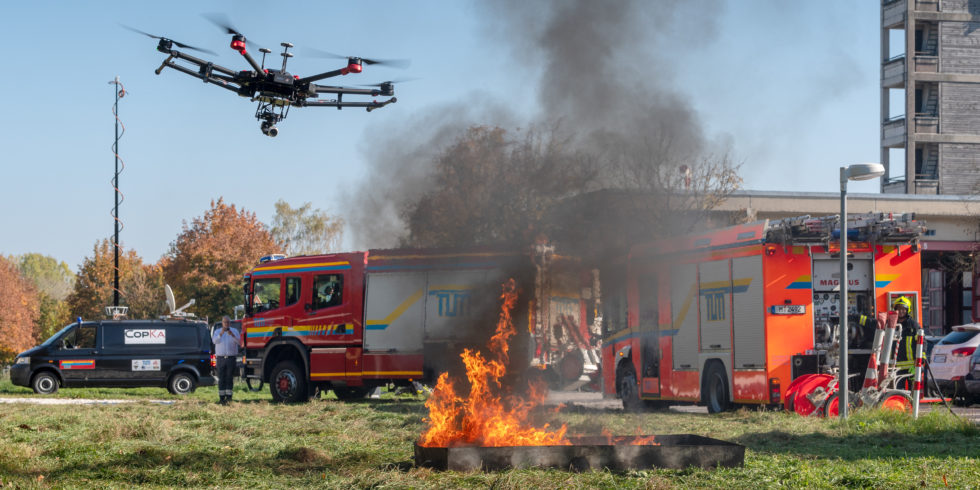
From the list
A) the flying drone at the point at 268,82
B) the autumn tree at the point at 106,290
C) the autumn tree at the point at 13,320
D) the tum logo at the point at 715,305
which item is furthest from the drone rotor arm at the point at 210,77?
the autumn tree at the point at 13,320

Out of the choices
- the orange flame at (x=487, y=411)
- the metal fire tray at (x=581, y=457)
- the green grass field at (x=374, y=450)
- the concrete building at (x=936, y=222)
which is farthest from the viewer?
the concrete building at (x=936, y=222)

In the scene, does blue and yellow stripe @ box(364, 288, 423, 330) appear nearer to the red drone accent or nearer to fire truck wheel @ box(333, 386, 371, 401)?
fire truck wheel @ box(333, 386, 371, 401)

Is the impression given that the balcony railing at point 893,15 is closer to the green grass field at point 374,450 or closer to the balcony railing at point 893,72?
the balcony railing at point 893,72

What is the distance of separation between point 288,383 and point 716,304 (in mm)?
9796

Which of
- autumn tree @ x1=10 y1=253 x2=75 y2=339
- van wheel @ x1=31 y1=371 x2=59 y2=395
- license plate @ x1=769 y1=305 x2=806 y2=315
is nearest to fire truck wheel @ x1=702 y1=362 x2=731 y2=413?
license plate @ x1=769 y1=305 x2=806 y2=315

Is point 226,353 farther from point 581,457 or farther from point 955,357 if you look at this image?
point 955,357

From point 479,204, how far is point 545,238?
3.73 feet

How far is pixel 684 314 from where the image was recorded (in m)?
17.8

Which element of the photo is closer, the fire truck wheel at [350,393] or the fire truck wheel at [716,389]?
the fire truck wheel at [716,389]

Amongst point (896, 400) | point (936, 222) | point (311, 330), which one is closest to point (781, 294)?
point (896, 400)

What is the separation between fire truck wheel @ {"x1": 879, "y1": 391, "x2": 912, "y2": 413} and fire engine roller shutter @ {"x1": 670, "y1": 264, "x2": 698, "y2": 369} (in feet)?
11.3

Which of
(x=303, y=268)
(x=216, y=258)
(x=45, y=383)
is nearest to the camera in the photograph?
(x=303, y=268)

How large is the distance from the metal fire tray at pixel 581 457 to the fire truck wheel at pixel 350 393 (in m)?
13.7

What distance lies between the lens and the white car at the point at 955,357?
20031 millimetres
